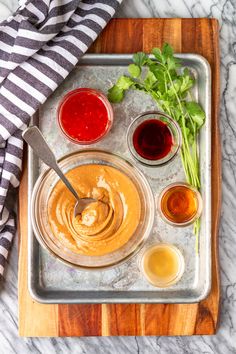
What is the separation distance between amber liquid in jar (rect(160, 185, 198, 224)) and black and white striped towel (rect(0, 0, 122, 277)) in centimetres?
29

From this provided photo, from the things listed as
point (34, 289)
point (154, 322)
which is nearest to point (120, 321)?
point (154, 322)

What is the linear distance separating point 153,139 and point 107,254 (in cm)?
23

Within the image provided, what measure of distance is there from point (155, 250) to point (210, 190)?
15 centimetres

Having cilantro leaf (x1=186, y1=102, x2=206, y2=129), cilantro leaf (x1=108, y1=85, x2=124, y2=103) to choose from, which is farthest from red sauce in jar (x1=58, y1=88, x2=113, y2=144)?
cilantro leaf (x1=186, y1=102, x2=206, y2=129)

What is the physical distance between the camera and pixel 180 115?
1.09m

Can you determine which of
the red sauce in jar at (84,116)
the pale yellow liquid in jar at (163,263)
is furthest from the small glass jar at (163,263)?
the red sauce in jar at (84,116)

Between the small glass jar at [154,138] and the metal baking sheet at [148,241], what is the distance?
3cm

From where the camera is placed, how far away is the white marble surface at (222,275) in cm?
116

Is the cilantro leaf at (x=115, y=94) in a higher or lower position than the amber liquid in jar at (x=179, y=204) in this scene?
higher

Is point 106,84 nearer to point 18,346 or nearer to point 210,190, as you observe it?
point 210,190

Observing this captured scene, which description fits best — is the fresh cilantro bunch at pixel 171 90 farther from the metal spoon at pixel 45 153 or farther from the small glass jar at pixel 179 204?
the metal spoon at pixel 45 153

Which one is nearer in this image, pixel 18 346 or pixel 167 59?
pixel 167 59

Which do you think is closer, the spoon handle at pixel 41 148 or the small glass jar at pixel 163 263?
the spoon handle at pixel 41 148

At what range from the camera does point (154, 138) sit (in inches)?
43.3
